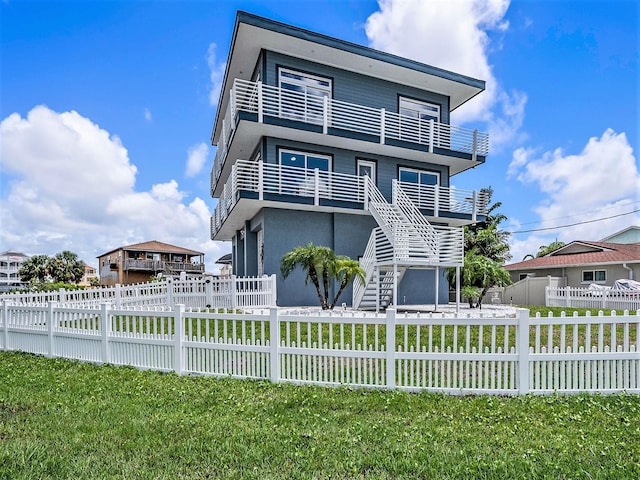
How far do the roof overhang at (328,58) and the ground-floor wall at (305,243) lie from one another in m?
6.63

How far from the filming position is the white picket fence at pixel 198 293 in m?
13.4

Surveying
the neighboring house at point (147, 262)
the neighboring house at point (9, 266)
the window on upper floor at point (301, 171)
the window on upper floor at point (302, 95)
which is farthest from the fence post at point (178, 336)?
the neighboring house at point (9, 266)

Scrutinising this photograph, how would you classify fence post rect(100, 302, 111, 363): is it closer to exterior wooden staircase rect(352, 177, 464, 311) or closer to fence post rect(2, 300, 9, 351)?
fence post rect(2, 300, 9, 351)

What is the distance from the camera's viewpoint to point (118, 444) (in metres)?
3.65

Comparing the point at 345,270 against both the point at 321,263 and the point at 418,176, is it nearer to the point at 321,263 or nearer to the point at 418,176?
the point at 321,263

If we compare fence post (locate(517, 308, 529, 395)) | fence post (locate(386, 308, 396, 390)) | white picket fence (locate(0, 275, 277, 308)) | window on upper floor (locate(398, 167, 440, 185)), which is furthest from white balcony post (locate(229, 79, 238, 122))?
fence post (locate(517, 308, 529, 395))

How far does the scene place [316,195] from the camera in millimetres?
15102

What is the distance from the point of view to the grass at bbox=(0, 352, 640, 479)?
3197 mm

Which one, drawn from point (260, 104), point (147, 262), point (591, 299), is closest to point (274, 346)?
point (260, 104)

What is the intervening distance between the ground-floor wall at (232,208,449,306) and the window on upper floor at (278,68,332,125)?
4011 mm

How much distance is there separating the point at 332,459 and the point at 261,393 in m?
2.11

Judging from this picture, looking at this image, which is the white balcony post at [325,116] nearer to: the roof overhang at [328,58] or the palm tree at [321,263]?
the roof overhang at [328,58]

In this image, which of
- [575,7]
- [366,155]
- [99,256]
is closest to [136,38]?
[366,155]

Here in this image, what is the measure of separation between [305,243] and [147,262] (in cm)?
3787
